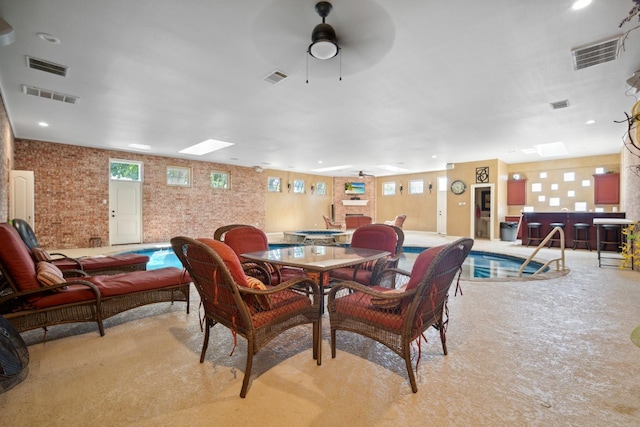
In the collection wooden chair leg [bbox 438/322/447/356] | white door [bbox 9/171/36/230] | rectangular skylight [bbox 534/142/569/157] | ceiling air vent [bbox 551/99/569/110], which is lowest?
wooden chair leg [bbox 438/322/447/356]

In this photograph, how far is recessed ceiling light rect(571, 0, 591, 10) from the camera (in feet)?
7.69

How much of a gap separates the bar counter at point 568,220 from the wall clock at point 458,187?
2.37 m

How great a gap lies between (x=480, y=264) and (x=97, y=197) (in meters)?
10.1

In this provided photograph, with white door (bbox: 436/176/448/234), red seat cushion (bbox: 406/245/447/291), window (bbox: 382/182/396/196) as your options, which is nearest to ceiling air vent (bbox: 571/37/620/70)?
red seat cushion (bbox: 406/245/447/291)

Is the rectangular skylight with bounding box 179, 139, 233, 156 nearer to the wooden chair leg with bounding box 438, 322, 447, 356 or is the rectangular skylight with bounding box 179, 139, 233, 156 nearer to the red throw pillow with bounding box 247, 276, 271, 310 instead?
the red throw pillow with bounding box 247, 276, 271, 310

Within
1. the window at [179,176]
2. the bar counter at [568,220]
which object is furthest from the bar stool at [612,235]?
the window at [179,176]

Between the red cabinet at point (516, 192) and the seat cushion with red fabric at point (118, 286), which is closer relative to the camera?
the seat cushion with red fabric at point (118, 286)

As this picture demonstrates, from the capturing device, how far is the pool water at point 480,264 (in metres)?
5.76

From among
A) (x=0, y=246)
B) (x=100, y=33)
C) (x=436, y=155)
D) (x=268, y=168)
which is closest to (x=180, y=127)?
(x=100, y=33)

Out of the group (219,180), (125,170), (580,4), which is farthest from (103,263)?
(219,180)

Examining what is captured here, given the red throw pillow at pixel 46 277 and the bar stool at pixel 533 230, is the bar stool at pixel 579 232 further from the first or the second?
the red throw pillow at pixel 46 277

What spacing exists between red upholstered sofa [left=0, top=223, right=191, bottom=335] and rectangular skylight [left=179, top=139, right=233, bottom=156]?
5260 millimetres

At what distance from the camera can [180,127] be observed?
6.01m

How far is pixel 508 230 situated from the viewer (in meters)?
9.52
